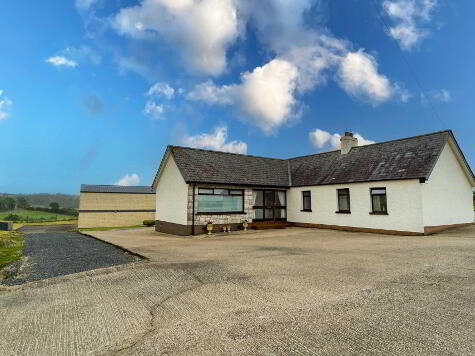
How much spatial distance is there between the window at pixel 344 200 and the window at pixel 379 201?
1.74 meters

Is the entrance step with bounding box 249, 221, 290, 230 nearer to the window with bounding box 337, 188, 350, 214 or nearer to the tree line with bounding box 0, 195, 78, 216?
the window with bounding box 337, 188, 350, 214

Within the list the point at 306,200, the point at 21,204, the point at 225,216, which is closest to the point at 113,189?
the point at 225,216

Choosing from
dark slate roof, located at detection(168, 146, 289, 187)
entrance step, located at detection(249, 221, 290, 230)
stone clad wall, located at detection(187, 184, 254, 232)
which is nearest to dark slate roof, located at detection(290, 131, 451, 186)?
dark slate roof, located at detection(168, 146, 289, 187)

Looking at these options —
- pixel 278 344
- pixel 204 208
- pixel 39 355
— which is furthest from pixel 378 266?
pixel 204 208

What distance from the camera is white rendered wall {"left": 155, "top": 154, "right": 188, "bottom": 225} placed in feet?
62.7

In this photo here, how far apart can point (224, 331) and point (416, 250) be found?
31.2 ft

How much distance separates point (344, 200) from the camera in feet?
66.7

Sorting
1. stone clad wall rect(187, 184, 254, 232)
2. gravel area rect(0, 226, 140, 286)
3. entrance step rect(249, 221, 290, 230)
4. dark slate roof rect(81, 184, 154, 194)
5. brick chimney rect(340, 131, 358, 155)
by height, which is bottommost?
gravel area rect(0, 226, 140, 286)

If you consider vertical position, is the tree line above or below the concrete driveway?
above

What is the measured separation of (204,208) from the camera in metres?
19.3

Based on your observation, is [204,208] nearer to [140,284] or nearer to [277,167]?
[277,167]

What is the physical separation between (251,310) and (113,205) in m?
40.0

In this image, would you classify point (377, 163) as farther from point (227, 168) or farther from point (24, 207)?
point (24, 207)

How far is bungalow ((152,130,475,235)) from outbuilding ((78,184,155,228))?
1981 centimetres
